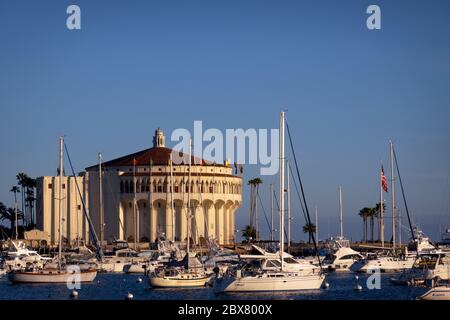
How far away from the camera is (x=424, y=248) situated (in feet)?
247

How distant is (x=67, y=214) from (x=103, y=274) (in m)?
46.3

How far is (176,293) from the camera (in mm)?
54469

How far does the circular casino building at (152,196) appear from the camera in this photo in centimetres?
12225

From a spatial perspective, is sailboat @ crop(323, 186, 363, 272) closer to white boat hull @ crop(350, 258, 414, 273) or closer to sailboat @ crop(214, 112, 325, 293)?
white boat hull @ crop(350, 258, 414, 273)

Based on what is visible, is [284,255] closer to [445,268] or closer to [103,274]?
[445,268]

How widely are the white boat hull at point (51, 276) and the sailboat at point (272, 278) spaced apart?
41.6 ft

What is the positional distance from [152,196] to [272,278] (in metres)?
74.8

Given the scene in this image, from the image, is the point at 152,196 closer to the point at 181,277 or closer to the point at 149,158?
the point at 149,158

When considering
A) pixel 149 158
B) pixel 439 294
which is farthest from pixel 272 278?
pixel 149 158

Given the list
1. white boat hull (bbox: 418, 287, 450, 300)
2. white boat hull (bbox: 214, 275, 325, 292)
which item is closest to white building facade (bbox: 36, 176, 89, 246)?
white boat hull (bbox: 214, 275, 325, 292)

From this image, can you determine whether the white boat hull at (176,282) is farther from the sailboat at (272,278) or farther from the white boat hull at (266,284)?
the white boat hull at (266,284)

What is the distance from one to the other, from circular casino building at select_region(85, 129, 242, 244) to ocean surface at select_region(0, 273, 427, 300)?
54.7 metres

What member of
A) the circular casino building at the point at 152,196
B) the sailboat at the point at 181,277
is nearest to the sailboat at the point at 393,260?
the sailboat at the point at 181,277
